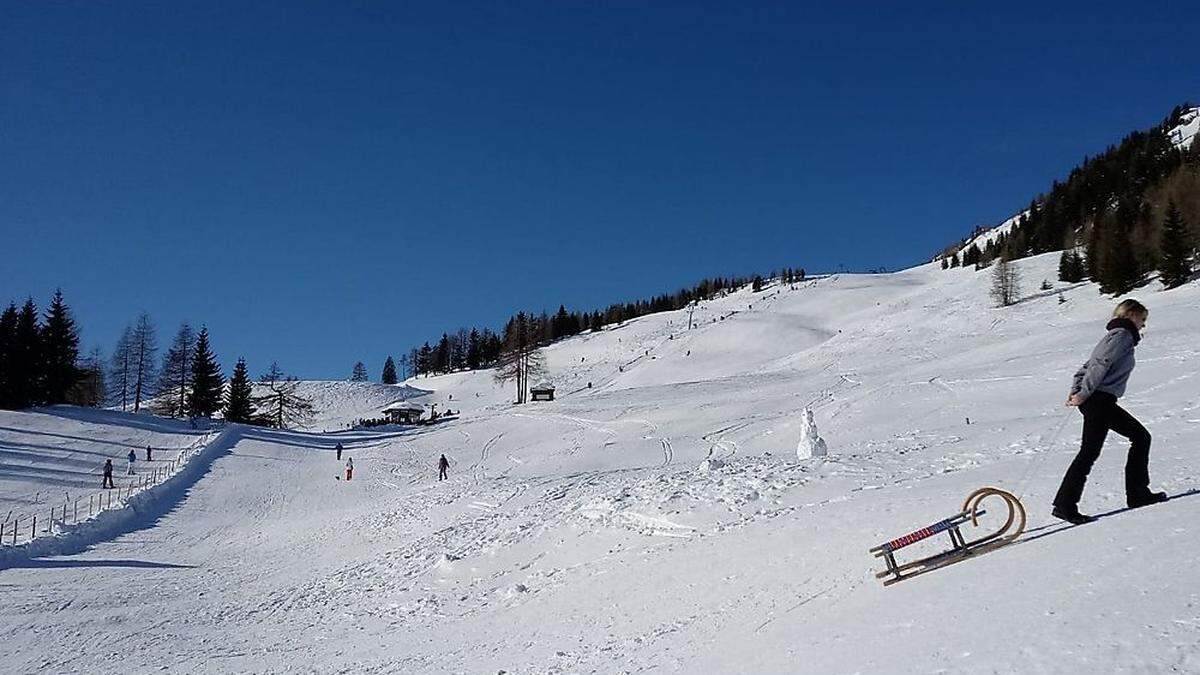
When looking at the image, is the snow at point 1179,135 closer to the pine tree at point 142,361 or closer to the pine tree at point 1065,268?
the pine tree at point 1065,268

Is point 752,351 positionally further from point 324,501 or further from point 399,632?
point 399,632

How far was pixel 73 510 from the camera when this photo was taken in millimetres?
30281

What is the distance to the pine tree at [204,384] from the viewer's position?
79.2 metres

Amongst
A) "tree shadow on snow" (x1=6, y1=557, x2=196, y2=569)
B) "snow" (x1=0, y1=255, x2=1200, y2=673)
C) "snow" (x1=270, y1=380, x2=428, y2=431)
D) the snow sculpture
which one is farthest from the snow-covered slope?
"snow" (x1=270, y1=380, x2=428, y2=431)

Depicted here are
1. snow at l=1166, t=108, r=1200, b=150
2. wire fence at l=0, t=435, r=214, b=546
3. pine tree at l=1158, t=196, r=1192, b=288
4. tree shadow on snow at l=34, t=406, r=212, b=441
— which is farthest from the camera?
snow at l=1166, t=108, r=1200, b=150

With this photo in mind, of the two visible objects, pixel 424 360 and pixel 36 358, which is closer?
pixel 36 358

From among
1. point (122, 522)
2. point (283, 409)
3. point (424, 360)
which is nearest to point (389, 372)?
point (424, 360)

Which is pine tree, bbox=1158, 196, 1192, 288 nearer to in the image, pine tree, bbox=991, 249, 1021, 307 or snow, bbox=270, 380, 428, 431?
pine tree, bbox=991, 249, 1021, 307

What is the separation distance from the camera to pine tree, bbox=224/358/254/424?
8200cm

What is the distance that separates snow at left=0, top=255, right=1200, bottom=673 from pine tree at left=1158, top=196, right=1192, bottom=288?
18.3m

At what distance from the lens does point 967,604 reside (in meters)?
6.00

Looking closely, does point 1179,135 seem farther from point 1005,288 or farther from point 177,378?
point 177,378

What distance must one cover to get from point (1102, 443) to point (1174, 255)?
66447mm

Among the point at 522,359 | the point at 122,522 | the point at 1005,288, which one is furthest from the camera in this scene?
the point at 522,359
